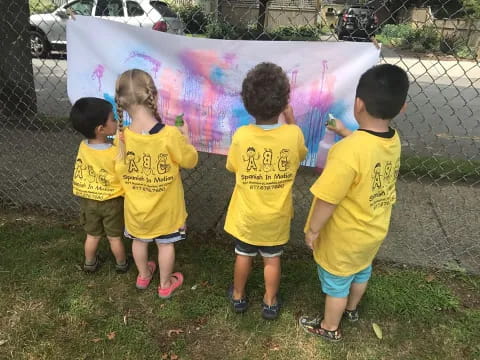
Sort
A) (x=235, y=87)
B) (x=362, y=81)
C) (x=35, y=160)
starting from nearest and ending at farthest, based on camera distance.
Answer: (x=362, y=81)
(x=235, y=87)
(x=35, y=160)

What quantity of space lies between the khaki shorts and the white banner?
2.15 feet

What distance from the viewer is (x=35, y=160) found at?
180 inches

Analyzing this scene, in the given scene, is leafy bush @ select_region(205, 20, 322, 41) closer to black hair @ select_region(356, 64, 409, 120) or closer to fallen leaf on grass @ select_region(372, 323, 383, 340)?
black hair @ select_region(356, 64, 409, 120)

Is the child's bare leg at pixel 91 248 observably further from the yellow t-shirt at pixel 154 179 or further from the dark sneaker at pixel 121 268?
the yellow t-shirt at pixel 154 179

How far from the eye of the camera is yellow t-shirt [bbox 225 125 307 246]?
6.75ft

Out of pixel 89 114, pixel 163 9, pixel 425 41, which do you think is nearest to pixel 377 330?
pixel 89 114

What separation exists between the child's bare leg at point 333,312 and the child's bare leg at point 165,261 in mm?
933

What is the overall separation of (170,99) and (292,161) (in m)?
1.05

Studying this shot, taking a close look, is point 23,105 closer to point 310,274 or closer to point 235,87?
point 235,87

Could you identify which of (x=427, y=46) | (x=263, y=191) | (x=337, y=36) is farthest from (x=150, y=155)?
(x=427, y=46)

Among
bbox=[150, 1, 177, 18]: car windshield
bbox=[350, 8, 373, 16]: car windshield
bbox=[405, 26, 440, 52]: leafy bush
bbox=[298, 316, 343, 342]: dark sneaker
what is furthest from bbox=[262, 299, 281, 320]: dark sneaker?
bbox=[405, 26, 440, 52]: leafy bush

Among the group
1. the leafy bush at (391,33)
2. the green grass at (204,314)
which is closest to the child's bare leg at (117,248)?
the green grass at (204,314)

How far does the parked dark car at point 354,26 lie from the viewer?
242 cm

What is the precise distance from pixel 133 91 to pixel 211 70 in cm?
64
